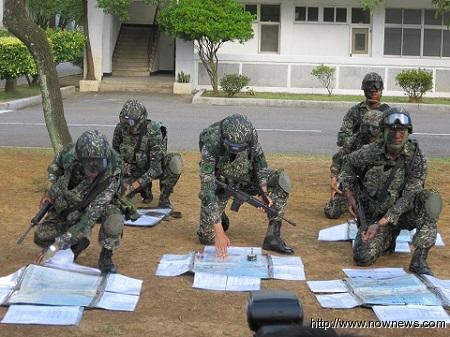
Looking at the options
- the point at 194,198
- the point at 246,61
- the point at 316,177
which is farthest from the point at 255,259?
the point at 246,61

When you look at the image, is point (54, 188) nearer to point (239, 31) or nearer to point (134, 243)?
point (134, 243)

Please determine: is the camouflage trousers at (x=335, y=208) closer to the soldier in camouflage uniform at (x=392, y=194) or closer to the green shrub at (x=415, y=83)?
the soldier in camouflage uniform at (x=392, y=194)

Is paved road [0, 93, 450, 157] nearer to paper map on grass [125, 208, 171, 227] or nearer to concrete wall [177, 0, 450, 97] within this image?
concrete wall [177, 0, 450, 97]

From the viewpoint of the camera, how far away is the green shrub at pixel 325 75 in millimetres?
22625

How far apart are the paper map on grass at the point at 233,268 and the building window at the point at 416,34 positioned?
63.4 feet

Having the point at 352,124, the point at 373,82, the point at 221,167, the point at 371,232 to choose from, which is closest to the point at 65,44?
the point at 352,124

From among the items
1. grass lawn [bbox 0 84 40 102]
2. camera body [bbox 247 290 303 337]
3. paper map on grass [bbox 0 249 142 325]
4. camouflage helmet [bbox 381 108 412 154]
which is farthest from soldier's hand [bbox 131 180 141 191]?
grass lawn [bbox 0 84 40 102]

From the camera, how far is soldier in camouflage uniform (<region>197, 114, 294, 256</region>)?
631 centimetres

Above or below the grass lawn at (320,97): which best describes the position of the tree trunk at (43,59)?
above

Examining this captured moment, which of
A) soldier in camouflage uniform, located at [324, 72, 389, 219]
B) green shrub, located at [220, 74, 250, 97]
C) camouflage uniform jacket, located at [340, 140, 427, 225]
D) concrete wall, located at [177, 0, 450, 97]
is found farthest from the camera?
concrete wall, located at [177, 0, 450, 97]

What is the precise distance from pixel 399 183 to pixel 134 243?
230cm

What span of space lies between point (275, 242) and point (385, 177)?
41.8 inches

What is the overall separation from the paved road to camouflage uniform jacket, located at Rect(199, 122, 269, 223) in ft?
18.1

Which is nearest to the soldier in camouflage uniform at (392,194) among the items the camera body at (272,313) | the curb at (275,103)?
the camera body at (272,313)
